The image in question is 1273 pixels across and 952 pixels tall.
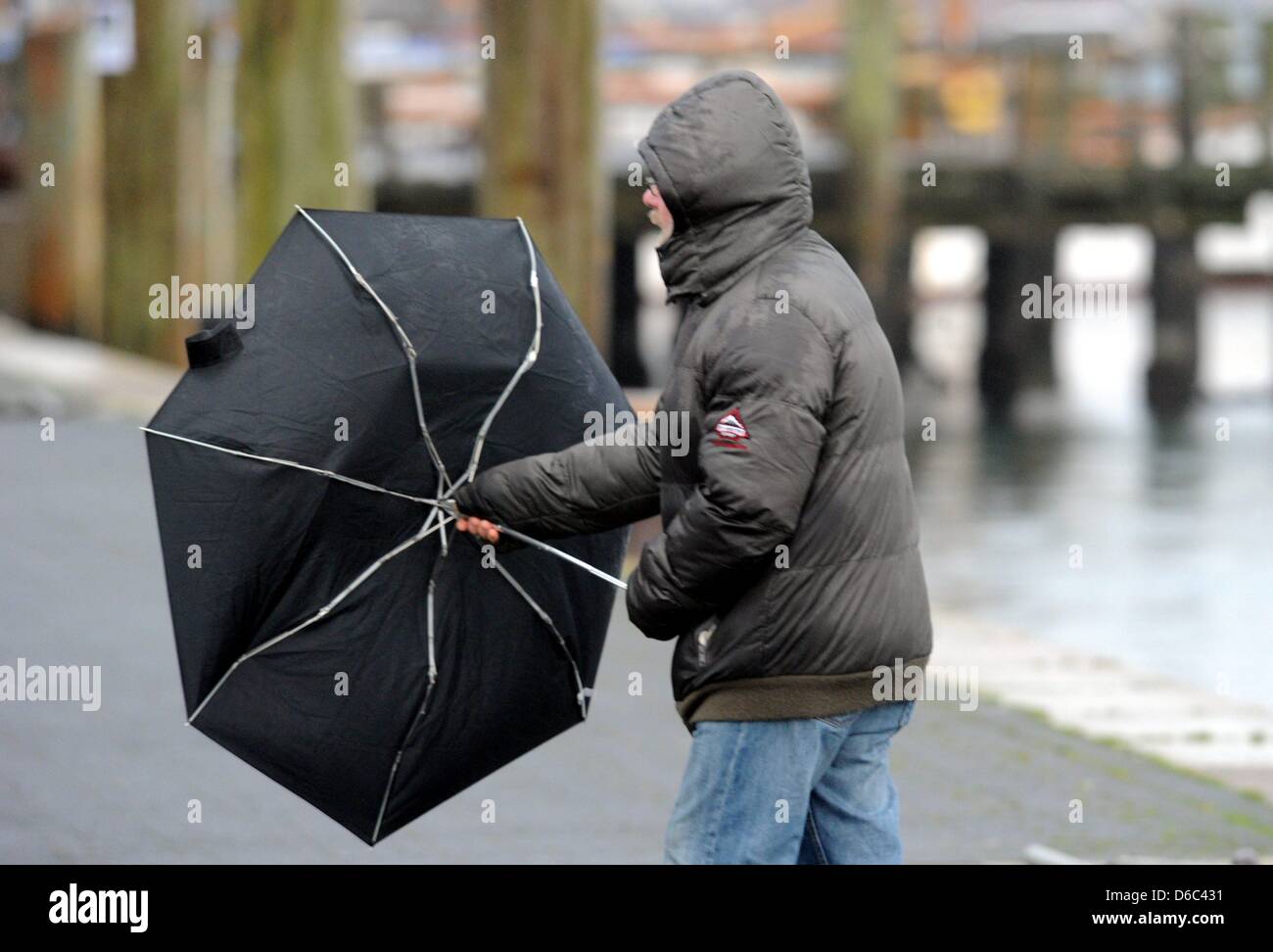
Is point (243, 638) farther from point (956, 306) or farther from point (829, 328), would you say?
point (956, 306)

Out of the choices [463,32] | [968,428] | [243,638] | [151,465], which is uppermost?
[463,32]

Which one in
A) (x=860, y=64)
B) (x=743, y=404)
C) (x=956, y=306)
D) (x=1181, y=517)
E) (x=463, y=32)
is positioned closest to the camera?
(x=743, y=404)

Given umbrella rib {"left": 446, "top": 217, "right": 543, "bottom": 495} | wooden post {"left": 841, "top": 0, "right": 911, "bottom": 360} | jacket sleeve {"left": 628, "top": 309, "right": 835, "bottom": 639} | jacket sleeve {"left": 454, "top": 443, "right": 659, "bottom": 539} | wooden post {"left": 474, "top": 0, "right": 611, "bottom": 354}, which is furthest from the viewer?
wooden post {"left": 841, "top": 0, "right": 911, "bottom": 360}

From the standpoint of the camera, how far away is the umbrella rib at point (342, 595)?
15.0ft

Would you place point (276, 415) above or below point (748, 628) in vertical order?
above

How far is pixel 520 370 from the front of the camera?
4.68 metres

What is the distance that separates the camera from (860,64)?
28.0 metres

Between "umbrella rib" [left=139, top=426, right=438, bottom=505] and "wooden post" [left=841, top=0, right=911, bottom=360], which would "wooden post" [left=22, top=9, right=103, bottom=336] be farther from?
"umbrella rib" [left=139, top=426, right=438, bottom=505]

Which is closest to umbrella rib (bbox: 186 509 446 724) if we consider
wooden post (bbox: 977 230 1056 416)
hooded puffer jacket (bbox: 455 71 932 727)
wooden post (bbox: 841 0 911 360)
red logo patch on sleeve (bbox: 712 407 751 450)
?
hooded puffer jacket (bbox: 455 71 932 727)

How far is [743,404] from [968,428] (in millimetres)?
24402

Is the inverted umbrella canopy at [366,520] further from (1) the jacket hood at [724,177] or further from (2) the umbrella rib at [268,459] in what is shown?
(1) the jacket hood at [724,177]

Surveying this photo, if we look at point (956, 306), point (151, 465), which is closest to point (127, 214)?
point (151, 465)

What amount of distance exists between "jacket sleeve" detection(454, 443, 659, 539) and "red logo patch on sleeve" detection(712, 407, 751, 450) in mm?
337

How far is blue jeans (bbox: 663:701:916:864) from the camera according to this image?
13.4ft
